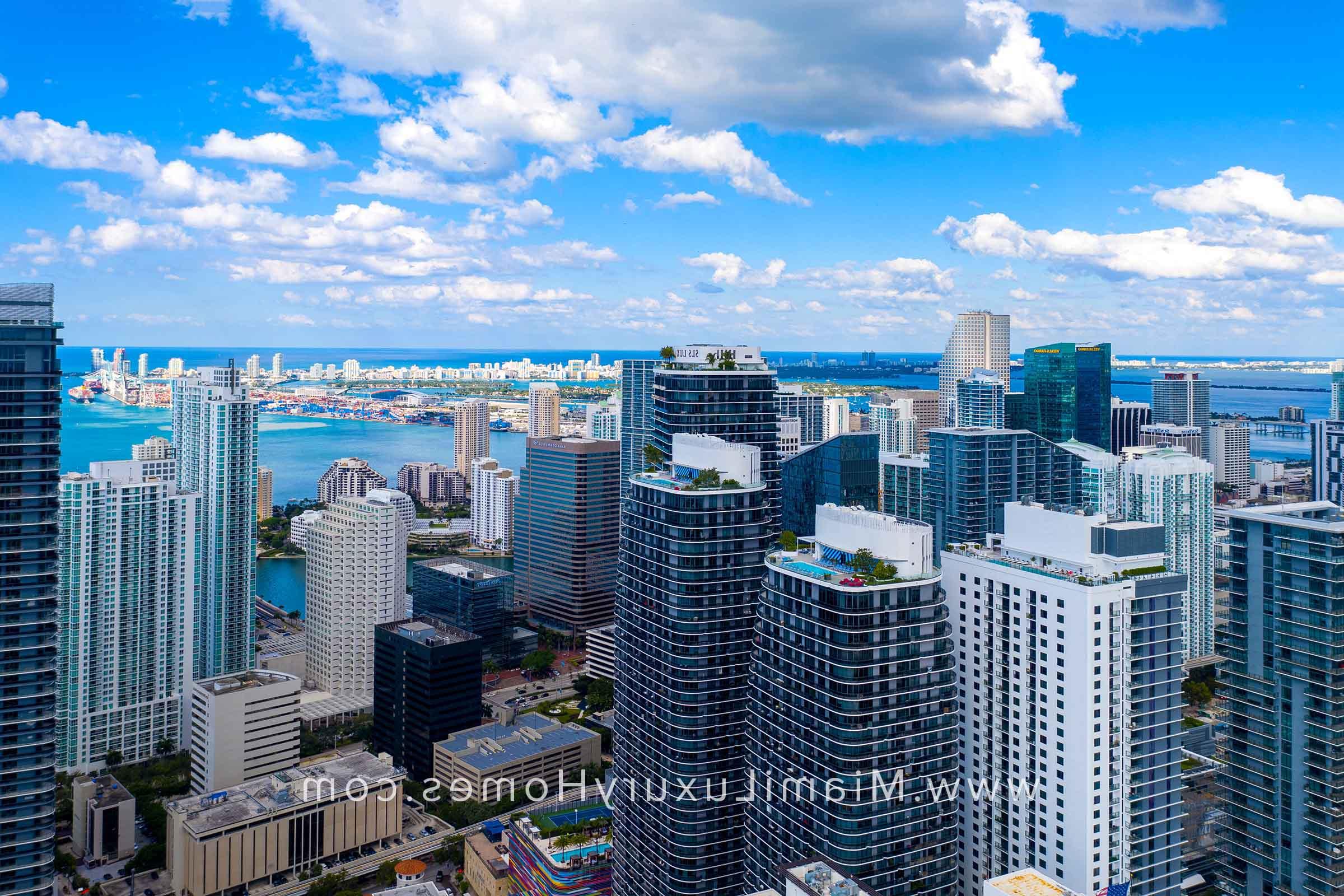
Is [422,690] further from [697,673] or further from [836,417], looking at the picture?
[836,417]

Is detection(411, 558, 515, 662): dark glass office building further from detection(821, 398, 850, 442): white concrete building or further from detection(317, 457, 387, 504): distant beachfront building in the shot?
detection(821, 398, 850, 442): white concrete building

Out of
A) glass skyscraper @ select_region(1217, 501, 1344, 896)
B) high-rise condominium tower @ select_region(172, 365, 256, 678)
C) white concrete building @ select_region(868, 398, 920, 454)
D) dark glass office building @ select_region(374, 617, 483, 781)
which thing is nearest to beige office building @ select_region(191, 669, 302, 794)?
dark glass office building @ select_region(374, 617, 483, 781)

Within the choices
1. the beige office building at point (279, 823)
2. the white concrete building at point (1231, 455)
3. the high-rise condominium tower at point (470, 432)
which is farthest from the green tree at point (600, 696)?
the white concrete building at point (1231, 455)

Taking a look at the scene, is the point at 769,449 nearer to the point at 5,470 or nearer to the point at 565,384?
the point at 5,470

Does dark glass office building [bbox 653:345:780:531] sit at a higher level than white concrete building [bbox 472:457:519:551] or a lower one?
higher

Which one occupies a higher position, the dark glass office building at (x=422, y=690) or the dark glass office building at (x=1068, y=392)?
the dark glass office building at (x=1068, y=392)

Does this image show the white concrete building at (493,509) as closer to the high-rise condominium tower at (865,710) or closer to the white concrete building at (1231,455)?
the white concrete building at (1231,455)
